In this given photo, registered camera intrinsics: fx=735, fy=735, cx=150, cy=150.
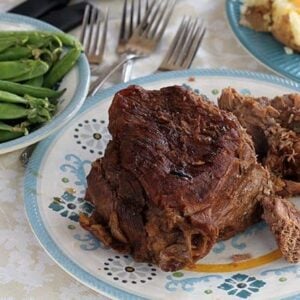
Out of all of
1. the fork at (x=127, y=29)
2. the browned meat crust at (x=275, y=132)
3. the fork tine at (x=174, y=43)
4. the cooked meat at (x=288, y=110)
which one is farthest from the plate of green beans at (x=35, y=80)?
the cooked meat at (x=288, y=110)

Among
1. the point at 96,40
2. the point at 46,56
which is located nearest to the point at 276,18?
the point at 96,40

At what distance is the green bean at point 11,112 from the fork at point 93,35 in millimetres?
561

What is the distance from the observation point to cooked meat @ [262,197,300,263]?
77.0 inches

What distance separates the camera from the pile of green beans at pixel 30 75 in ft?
7.82

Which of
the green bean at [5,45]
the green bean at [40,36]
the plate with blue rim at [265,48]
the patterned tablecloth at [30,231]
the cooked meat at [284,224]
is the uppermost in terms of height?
the plate with blue rim at [265,48]

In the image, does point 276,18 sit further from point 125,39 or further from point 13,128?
point 13,128

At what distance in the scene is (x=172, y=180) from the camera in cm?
187

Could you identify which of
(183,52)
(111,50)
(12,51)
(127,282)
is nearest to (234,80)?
(183,52)

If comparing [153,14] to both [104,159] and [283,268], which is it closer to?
[104,159]

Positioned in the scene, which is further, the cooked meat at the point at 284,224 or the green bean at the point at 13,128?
the green bean at the point at 13,128

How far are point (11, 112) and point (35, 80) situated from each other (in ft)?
0.73

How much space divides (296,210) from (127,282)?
1.76ft

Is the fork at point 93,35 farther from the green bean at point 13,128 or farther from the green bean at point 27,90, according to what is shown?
the green bean at point 13,128

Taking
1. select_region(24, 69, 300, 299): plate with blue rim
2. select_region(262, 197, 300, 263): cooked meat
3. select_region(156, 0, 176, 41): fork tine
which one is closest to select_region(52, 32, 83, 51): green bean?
select_region(24, 69, 300, 299): plate with blue rim
